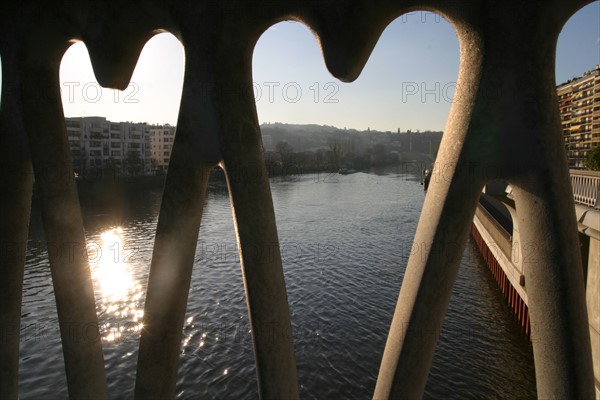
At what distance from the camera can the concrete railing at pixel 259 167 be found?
3119 millimetres

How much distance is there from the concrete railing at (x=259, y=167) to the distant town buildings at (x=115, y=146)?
68.5 metres

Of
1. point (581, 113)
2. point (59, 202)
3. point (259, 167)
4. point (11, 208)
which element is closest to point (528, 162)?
point (259, 167)

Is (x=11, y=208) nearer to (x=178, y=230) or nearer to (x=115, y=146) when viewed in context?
(x=178, y=230)

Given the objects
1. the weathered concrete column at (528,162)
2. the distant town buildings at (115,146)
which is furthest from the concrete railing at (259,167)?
the distant town buildings at (115,146)

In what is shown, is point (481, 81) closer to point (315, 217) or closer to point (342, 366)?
point (342, 366)

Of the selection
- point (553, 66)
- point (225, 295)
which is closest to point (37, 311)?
point (225, 295)

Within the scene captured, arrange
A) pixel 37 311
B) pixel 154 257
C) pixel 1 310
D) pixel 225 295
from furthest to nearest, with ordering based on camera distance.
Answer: pixel 225 295, pixel 37 311, pixel 1 310, pixel 154 257

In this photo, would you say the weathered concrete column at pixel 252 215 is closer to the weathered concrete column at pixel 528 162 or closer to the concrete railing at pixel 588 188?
the weathered concrete column at pixel 528 162

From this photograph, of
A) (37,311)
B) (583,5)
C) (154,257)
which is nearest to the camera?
(583,5)

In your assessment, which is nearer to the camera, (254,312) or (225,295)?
(254,312)

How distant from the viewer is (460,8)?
3188mm

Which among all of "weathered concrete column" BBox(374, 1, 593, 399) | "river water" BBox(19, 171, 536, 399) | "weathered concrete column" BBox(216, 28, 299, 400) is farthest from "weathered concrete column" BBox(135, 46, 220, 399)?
"river water" BBox(19, 171, 536, 399)

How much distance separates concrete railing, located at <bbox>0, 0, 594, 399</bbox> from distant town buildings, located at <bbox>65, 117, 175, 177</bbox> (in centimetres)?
6849

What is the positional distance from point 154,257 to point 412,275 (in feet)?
8.51
